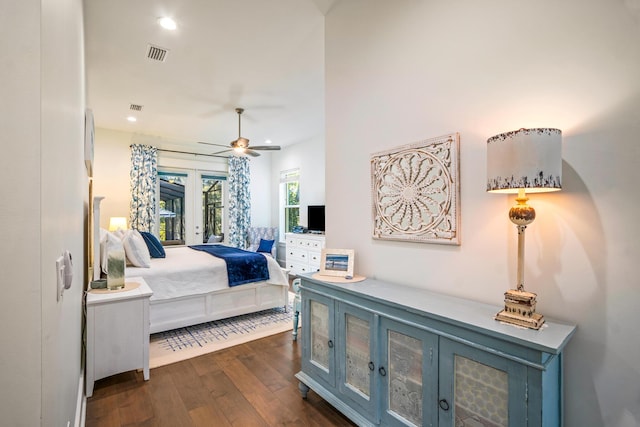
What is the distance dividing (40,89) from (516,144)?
1502mm

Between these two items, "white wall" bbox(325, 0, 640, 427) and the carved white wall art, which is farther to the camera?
the carved white wall art

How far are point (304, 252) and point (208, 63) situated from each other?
Answer: 145 inches

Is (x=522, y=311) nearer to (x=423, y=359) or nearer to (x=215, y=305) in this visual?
(x=423, y=359)

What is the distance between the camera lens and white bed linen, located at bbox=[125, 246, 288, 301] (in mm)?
3113

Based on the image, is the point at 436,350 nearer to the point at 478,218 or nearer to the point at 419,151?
the point at 478,218

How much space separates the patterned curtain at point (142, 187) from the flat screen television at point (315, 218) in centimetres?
305

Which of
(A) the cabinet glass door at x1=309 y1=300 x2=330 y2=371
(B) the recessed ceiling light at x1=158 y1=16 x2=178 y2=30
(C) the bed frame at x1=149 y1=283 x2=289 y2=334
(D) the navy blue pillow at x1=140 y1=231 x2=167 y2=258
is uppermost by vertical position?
(B) the recessed ceiling light at x1=158 y1=16 x2=178 y2=30

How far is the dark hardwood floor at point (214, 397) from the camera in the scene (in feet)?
6.40

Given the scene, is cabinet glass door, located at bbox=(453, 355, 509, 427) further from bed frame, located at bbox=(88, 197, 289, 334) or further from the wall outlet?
bed frame, located at bbox=(88, 197, 289, 334)

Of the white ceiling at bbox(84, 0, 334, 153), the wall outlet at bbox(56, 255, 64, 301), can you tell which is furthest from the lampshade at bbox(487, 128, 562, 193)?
the white ceiling at bbox(84, 0, 334, 153)

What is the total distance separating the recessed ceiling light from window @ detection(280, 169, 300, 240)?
14.0 ft

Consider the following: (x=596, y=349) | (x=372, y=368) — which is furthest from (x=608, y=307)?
(x=372, y=368)

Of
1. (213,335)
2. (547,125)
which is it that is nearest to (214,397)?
(213,335)

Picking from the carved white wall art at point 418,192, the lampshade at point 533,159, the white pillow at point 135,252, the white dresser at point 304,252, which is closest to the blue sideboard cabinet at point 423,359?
the carved white wall art at point 418,192
